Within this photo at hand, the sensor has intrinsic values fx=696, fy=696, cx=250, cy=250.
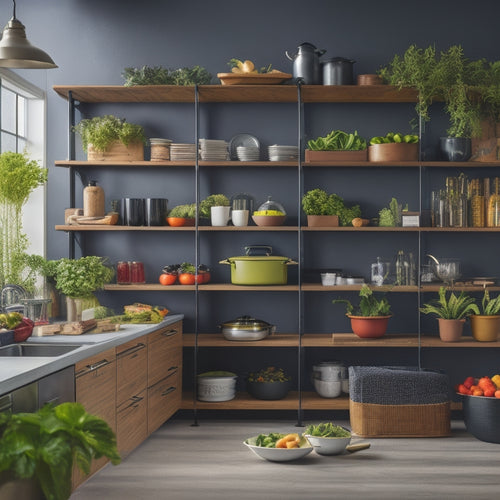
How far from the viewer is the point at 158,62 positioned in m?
5.59

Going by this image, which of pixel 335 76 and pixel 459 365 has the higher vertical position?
pixel 335 76

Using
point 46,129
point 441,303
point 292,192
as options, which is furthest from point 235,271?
point 46,129

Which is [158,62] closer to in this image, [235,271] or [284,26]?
[284,26]

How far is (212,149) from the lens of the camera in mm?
5336

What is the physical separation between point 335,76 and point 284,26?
2.35ft

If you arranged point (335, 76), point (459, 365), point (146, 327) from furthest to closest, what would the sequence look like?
point (459, 365) < point (335, 76) < point (146, 327)

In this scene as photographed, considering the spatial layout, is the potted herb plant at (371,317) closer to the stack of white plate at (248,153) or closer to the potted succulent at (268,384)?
the potted succulent at (268,384)

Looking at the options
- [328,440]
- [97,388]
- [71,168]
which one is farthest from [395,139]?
[97,388]

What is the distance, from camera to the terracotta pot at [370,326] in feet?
17.0

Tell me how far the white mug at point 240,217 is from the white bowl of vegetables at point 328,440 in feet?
5.53

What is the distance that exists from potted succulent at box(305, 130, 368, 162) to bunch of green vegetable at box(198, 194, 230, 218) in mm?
722

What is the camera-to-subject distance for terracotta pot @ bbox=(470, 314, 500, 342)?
16.8 ft

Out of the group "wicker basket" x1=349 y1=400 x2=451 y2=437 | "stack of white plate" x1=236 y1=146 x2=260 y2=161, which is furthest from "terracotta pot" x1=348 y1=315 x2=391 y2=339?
"stack of white plate" x1=236 y1=146 x2=260 y2=161

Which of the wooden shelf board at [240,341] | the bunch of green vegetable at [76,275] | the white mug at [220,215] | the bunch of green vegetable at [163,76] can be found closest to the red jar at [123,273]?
the bunch of green vegetable at [76,275]
